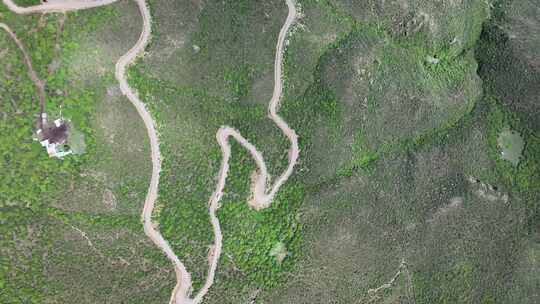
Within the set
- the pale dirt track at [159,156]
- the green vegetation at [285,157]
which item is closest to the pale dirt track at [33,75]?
the green vegetation at [285,157]

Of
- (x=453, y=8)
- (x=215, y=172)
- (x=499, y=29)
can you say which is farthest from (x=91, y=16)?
(x=499, y=29)

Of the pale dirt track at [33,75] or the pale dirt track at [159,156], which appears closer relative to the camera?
the pale dirt track at [33,75]

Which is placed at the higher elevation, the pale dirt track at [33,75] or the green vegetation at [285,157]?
the pale dirt track at [33,75]

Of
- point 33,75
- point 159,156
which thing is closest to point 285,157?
point 159,156

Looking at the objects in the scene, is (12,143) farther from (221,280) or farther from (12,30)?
(221,280)

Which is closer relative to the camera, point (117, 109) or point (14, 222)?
point (14, 222)

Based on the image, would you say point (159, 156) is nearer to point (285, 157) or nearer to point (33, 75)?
point (285, 157)

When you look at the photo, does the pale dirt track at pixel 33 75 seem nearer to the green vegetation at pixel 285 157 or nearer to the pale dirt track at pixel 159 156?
the green vegetation at pixel 285 157

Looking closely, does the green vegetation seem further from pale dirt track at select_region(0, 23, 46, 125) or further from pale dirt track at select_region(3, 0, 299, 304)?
pale dirt track at select_region(3, 0, 299, 304)

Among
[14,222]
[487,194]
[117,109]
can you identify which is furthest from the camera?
[487,194]
